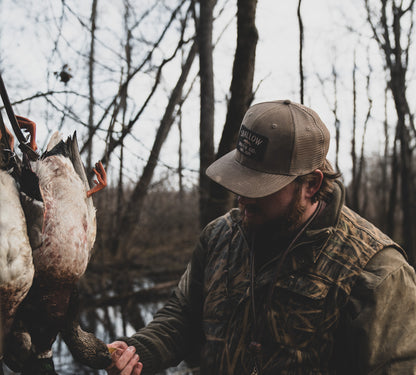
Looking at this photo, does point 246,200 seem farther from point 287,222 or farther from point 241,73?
point 241,73

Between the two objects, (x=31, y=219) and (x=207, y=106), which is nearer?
(x=31, y=219)

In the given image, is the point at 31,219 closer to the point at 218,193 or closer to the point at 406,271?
the point at 406,271

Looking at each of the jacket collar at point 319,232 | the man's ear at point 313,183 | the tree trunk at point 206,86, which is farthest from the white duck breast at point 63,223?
the tree trunk at point 206,86

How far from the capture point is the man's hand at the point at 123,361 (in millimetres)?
1917

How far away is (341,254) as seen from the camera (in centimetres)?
183

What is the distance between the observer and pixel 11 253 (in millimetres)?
1033

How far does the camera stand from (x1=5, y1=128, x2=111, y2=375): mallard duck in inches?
46.6

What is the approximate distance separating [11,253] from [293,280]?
125cm

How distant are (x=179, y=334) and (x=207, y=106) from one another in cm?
250

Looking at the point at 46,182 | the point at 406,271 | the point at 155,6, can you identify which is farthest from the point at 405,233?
the point at 46,182

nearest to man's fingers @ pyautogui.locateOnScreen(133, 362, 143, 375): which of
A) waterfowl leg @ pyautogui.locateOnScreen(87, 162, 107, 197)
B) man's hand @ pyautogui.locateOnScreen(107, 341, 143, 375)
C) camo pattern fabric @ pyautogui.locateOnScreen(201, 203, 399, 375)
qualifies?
man's hand @ pyautogui.locateOnScreen(107, 341, 143, 375)

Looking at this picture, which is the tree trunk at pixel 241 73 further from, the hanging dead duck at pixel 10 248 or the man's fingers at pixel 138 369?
the hanging dead duck at pixel 10 248

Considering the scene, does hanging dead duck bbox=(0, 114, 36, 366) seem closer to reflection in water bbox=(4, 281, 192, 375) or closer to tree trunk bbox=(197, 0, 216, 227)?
tree trunk bbox=(197, 0, 216, 227)

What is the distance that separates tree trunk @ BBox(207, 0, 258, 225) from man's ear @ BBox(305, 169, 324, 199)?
139cm
